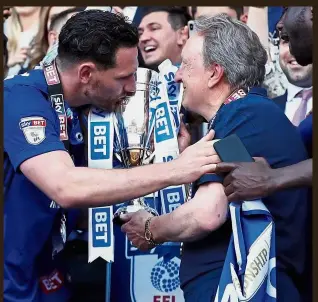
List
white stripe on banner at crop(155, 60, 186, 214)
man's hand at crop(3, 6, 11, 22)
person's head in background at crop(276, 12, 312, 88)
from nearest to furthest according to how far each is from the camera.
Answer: white stripe on banner at crop(155, 60, 186, 214) < person's head in background at crop(276, 12, 312, 88) < man's hand at crop(3, 6, 11, 22)

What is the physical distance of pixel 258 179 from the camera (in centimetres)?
278

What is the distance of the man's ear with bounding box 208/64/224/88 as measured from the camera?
3039 mm

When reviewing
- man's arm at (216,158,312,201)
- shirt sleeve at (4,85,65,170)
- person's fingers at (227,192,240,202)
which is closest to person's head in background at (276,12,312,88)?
shirt sleeve at (4,85,65,170)

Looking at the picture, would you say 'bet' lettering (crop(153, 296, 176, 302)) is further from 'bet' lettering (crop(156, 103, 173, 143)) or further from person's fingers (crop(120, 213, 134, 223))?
'bet' lettering (crop(156, 103, 173, 143))

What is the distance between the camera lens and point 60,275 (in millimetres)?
3631

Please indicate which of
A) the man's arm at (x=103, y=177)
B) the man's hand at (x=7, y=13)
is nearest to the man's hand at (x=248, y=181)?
the man's arm at (x=103, y=177)

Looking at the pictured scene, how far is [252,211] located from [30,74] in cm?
123

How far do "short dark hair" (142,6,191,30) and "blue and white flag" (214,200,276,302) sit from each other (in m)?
2.62

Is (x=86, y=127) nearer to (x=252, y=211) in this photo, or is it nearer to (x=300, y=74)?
(x=252, y=211)

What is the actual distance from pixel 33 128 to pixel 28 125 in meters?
0.03

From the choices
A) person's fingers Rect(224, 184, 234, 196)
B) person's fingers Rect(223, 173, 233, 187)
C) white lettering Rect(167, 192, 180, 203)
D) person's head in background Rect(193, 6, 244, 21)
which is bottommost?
white lettering Rect(167, 192, 180, 203)

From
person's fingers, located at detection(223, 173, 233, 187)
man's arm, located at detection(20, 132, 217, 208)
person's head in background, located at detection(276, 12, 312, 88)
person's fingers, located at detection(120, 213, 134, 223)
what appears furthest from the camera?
person's head in background, located at detection(276, 12, 312, 88)

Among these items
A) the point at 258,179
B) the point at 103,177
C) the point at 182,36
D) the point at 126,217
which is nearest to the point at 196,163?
the point at 258,179

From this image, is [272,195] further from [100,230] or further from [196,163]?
[100,230]
